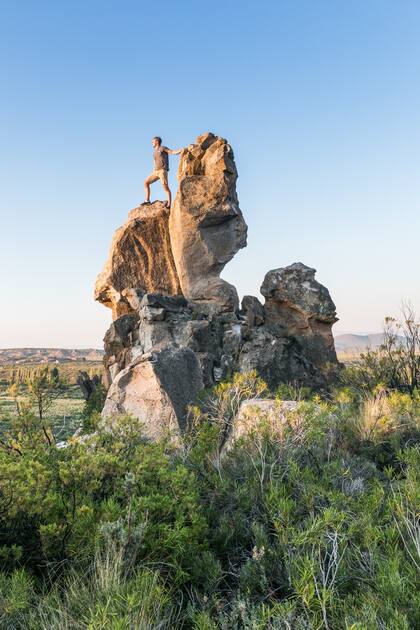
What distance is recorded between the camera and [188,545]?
12.3 feet

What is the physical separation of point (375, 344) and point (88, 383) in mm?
11555

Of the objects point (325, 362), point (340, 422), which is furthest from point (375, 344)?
point (340, 422)

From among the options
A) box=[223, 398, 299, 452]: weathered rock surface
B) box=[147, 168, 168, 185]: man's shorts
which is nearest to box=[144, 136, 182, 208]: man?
box=[147, 168, 168, 185]: man's shorts

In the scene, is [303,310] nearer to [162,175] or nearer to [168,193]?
[168,193]

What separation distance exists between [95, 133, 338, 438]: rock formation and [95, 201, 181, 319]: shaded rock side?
0.14 ft

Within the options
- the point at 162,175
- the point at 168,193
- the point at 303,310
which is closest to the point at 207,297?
the point at 303,310

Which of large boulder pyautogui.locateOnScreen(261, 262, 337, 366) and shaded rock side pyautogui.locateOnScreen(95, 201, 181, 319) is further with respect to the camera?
shaded rock side pyautogui.locateOnScreen(95, 201, 181, 319)

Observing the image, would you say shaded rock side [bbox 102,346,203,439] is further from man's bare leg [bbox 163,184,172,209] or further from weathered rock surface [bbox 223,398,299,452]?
man's bare leg [bbox 163,184,172,209]

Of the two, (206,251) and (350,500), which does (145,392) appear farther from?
(206,251)

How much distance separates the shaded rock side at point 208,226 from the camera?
1831cm

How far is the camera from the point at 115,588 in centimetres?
293

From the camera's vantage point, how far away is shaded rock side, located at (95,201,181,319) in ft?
63.9

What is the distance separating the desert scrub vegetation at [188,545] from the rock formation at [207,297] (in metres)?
9.12


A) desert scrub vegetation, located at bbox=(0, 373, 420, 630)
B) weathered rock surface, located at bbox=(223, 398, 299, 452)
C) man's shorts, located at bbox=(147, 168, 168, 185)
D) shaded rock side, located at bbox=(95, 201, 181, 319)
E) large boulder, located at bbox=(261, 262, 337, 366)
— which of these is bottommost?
desert scrub vegetation, located at bbox=(0, 373, 420, 630)
